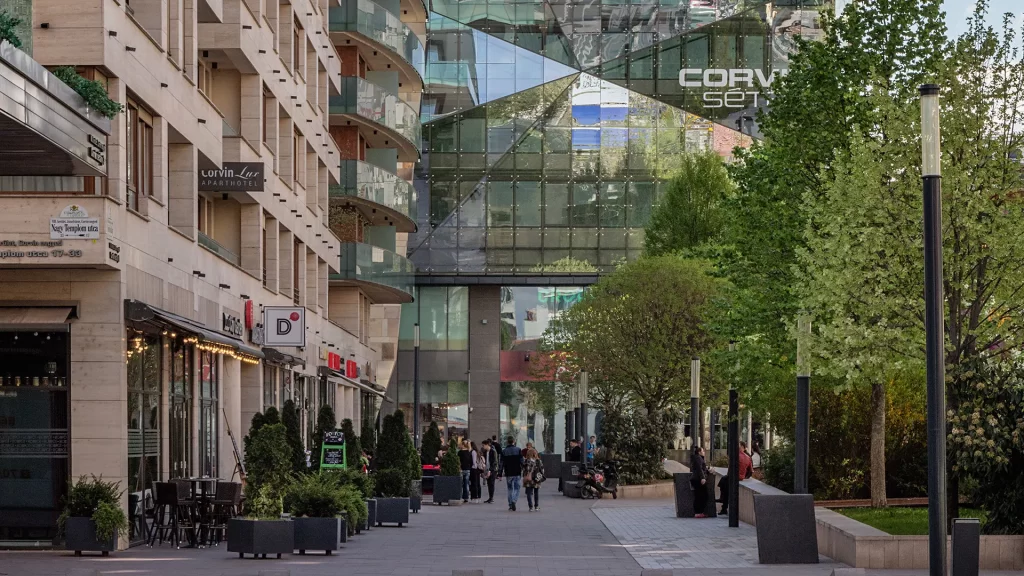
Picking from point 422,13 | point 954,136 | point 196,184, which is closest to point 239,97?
point 196,184

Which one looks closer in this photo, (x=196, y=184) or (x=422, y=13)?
(x=196, y=184)

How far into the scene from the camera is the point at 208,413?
1243 inches

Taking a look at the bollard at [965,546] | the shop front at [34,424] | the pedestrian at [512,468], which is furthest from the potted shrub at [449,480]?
the bollard at [965,546]

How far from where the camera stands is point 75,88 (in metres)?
20.6

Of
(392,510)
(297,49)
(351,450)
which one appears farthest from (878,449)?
(297,49)

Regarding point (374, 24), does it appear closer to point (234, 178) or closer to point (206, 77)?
point (206, 77)

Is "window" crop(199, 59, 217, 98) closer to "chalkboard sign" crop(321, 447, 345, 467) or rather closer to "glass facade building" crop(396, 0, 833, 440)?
"chalkboard sign" crop(321, 447, 345, 467)

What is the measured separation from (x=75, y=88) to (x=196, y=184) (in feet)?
28.4

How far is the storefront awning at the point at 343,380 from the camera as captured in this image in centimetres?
4853

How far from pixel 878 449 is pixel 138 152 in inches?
560

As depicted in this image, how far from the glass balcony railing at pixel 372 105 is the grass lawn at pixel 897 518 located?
32726 mm

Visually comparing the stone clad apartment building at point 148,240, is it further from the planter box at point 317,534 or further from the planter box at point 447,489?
the planter box at point 447,489

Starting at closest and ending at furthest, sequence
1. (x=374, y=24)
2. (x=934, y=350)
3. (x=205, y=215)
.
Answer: (x=934, y=350), (x=205, y=215), (x=374, y=24)

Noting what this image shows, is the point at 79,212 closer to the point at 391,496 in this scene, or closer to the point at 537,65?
the point at 391,496
